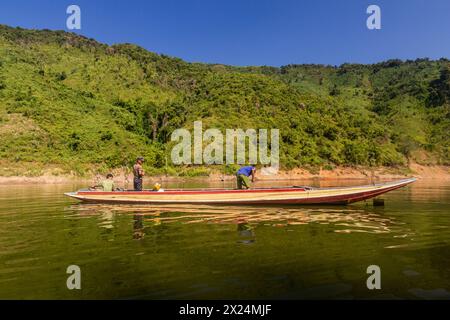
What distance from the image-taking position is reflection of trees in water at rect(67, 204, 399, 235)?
13.3 m

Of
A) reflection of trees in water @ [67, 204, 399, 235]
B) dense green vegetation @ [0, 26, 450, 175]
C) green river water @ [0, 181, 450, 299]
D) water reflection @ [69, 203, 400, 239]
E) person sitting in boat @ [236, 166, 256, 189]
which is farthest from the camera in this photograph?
dense green vegetation @ [0, 26, 450, 175]

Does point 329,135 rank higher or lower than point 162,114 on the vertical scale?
lower

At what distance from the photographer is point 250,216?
1577cm

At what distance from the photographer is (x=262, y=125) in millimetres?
76812

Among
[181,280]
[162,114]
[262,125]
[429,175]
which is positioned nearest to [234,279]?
[181,280]

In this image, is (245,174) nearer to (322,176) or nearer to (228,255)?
(228,255)

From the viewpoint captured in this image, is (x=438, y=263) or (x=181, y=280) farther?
(x=438, y=263)

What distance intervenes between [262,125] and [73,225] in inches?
2553

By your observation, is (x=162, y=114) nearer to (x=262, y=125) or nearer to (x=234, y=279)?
(x=262, y=125)

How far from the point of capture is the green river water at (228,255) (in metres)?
6.68

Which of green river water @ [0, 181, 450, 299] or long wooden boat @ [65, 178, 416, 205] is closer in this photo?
green river water @ [0, 181, 450, 299]

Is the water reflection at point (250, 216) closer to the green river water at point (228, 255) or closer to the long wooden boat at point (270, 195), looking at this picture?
the green river water at point (228, 255)

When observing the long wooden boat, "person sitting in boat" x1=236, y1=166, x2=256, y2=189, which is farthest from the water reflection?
"person sitting in boat" x1=236, y1=166, x2=256, y2=189

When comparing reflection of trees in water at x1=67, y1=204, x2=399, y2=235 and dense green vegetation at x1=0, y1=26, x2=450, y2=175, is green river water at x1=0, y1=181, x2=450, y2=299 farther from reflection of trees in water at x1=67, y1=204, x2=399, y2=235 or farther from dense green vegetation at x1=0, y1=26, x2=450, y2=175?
dense green vegetation at x1=0, y1=26, x2=450, y2=175
